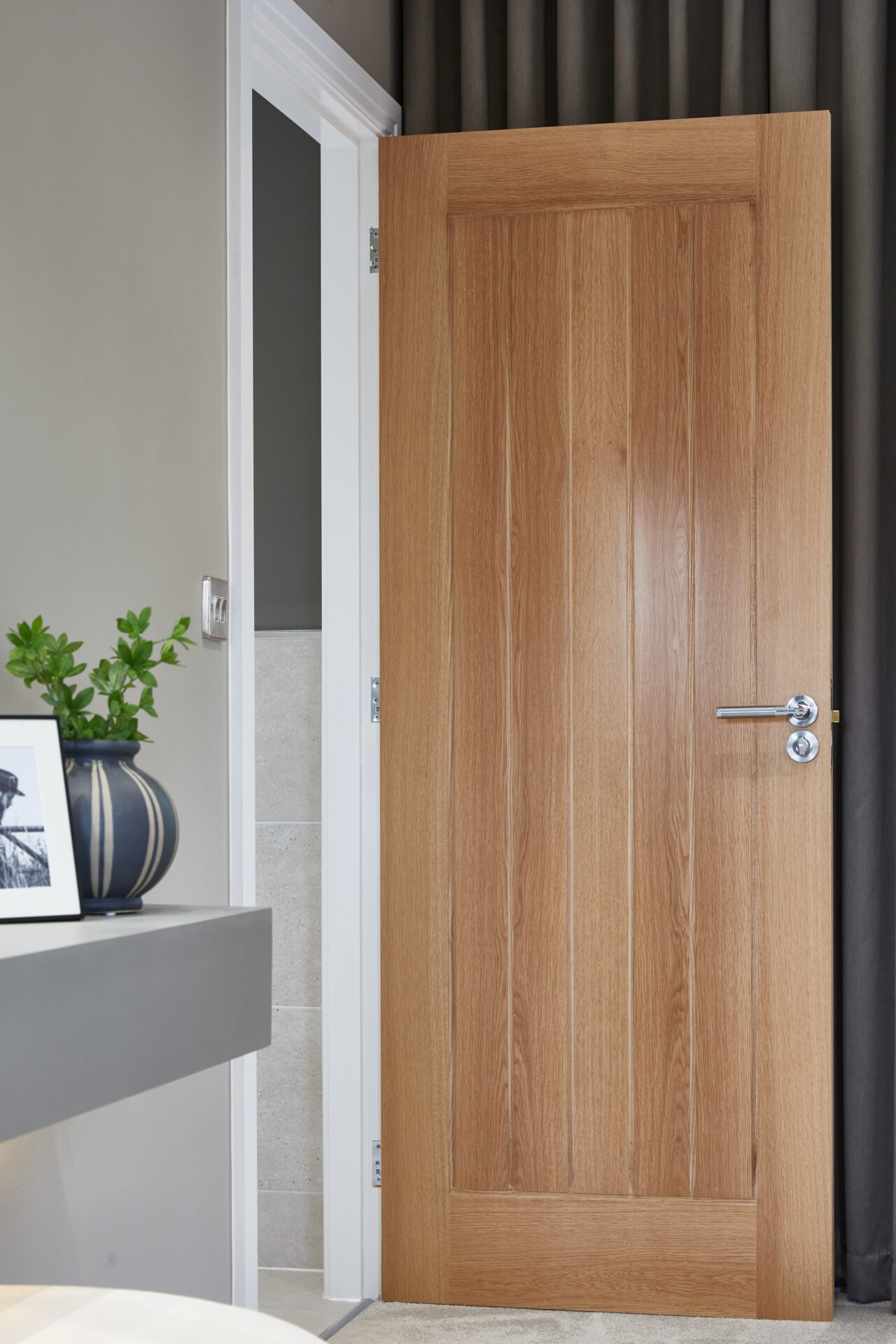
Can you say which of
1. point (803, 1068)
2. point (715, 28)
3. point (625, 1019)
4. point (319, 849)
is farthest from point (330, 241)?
point (803, 1068)

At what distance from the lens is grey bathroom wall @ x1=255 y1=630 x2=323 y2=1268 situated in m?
2.75

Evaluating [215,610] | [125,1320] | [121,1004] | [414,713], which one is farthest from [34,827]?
[414,713]

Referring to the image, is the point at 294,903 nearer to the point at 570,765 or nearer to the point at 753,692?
the point at 570,765

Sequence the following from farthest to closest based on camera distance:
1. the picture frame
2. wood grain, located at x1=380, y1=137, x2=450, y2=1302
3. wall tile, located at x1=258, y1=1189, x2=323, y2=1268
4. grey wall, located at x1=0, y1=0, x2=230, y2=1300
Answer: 1. wall tile, located at x1=258, y1=1189, x2=323, y2=1268
2. wood grain, located at x1=380, y1=137, x2=450, y2=1302
3. grey wall, located at x1=0, y1=0, x2=230, y2=1300
4. the picture frame

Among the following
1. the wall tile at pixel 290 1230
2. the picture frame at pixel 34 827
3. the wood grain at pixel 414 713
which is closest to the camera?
the picture frame at pixel 34 827

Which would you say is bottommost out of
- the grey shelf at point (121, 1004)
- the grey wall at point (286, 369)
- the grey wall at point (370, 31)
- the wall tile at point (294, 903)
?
the wall tile at point (294, 903)

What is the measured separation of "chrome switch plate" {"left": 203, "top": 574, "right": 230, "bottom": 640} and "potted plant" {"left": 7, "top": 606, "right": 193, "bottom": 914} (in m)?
0.56

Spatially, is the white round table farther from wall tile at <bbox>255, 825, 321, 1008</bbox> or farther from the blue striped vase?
wall tile at <bbox>255, 825, 321, 1008</bbox>

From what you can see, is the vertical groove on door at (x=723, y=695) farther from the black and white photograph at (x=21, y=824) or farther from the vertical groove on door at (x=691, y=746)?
the black and white photograph at (x=21, y=824)

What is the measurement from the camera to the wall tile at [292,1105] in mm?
2752

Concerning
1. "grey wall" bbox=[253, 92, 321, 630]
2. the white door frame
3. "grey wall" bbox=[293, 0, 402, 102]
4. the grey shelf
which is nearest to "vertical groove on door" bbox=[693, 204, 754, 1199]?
the white door frame

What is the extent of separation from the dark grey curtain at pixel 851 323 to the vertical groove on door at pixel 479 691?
1.47 ft

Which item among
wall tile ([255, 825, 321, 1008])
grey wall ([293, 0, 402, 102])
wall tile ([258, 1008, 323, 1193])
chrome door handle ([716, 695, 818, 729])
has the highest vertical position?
grey wall ([293, 0, 402, 102])

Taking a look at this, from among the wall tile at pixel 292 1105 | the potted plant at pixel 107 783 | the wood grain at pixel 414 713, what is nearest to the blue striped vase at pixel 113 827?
the potted plant at pixel 107 783
